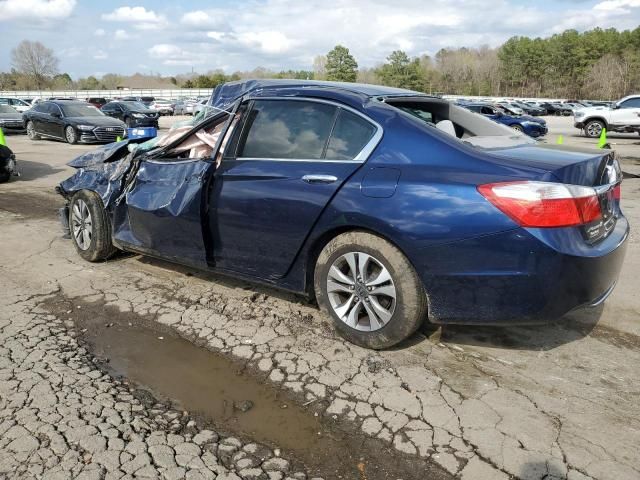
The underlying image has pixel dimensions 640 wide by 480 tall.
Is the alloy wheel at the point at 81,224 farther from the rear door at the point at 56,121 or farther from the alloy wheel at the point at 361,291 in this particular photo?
the rear door at the point at 56,121

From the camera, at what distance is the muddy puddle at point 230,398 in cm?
253

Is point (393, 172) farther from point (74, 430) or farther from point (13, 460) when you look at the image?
point (13, 460)

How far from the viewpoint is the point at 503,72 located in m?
104

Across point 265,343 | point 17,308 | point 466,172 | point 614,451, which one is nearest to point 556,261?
point 466,172

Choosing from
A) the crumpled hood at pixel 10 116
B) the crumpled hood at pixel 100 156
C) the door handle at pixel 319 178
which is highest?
the door handle at pixel 319 178

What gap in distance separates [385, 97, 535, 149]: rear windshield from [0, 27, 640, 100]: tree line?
78.0 metres

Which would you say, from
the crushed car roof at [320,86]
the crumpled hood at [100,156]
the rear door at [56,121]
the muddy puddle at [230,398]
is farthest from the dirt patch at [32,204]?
the rear door at [56,121]

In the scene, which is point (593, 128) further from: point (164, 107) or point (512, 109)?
point (164, 107)

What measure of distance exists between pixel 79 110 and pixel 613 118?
2046cm

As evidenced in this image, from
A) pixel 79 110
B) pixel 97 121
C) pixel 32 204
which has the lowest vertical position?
pixel 32 204

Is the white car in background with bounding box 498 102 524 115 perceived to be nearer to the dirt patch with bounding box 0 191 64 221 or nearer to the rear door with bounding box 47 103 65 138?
the rear door with bounding box 47 103 65 138

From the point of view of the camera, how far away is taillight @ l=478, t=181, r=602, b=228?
2902 millimetres

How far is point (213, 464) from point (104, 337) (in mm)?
1712

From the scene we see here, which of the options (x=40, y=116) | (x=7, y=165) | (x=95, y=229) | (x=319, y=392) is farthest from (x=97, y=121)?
(x=319, y=392)
